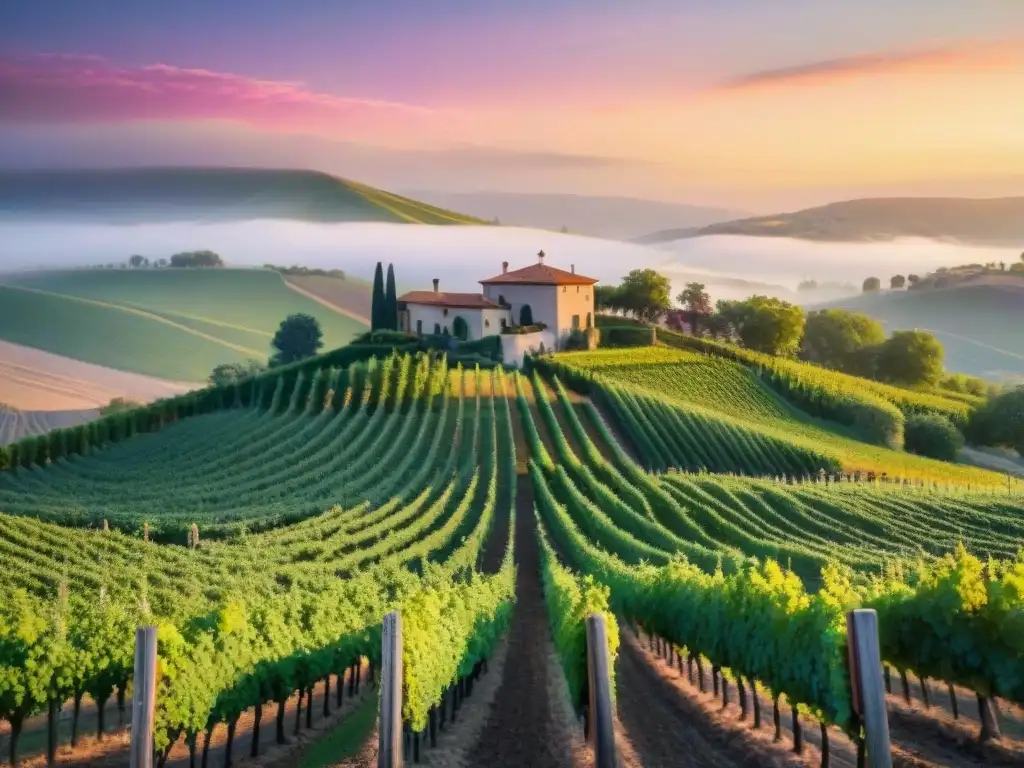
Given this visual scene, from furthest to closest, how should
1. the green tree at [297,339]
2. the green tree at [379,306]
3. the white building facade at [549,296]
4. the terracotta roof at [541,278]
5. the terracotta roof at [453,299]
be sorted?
the green tree at [297,339], the green tree at [379,306], the terracotta roof at [541,278], the white building facade at [549,296], the terracotta roof at [453,299]

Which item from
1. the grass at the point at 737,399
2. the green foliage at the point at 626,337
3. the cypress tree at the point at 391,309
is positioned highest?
the cypress tree at the point at 391,309

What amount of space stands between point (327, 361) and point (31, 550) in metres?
41.7

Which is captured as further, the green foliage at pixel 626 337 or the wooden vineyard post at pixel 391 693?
the green foliage at pixel 626 337

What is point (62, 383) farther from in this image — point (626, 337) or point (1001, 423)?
point (1001, 423)

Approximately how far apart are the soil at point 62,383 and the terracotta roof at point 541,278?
47292mm

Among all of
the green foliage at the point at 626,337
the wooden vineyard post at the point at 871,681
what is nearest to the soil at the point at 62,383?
the green foliage at the point at 626,337

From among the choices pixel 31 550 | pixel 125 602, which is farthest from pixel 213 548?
pixel 125 602

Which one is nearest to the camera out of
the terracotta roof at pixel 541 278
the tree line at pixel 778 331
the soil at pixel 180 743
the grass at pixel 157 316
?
the soil at pixel 180 743

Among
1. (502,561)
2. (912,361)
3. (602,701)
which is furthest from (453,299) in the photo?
(602,701)

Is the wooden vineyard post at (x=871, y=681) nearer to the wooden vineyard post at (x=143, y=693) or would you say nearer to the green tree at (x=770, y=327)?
the wooden vineyard post at (x=143, y=693)

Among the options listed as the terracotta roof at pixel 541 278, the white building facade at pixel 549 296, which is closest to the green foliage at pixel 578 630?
the white building facade at pixel 549 296

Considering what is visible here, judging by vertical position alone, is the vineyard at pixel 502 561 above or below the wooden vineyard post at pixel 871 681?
below

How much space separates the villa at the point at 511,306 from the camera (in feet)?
232

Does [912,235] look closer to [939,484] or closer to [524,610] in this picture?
[939,484]
